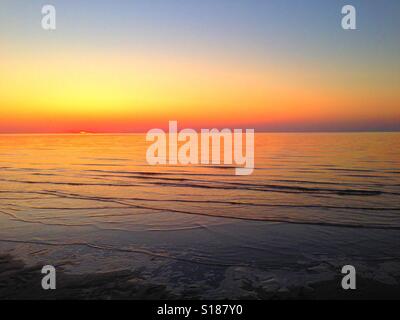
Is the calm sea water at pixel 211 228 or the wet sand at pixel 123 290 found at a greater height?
the calm sea water at pixel 211 228

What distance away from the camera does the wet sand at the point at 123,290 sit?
5.61 metres

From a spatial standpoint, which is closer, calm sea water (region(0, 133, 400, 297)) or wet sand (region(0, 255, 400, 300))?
wet sand (region(0, 255, 400, 300))

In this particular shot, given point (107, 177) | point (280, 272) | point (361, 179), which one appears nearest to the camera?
point (280, 272)

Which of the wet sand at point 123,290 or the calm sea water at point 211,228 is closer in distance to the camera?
the wet sand at point 123,290

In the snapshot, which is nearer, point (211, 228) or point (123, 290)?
point (123, 290)

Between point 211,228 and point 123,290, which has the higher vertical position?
point 211,228

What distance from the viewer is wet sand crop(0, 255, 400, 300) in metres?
5.61

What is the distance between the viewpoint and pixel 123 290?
19.2 feet

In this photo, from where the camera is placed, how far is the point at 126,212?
12.2 metres

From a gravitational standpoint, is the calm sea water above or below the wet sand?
above

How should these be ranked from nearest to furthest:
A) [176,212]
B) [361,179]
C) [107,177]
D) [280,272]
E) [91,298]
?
1. [91,298]
2. [280,272]
3. [176,212]
4. [361,179]
5. [107,177]
